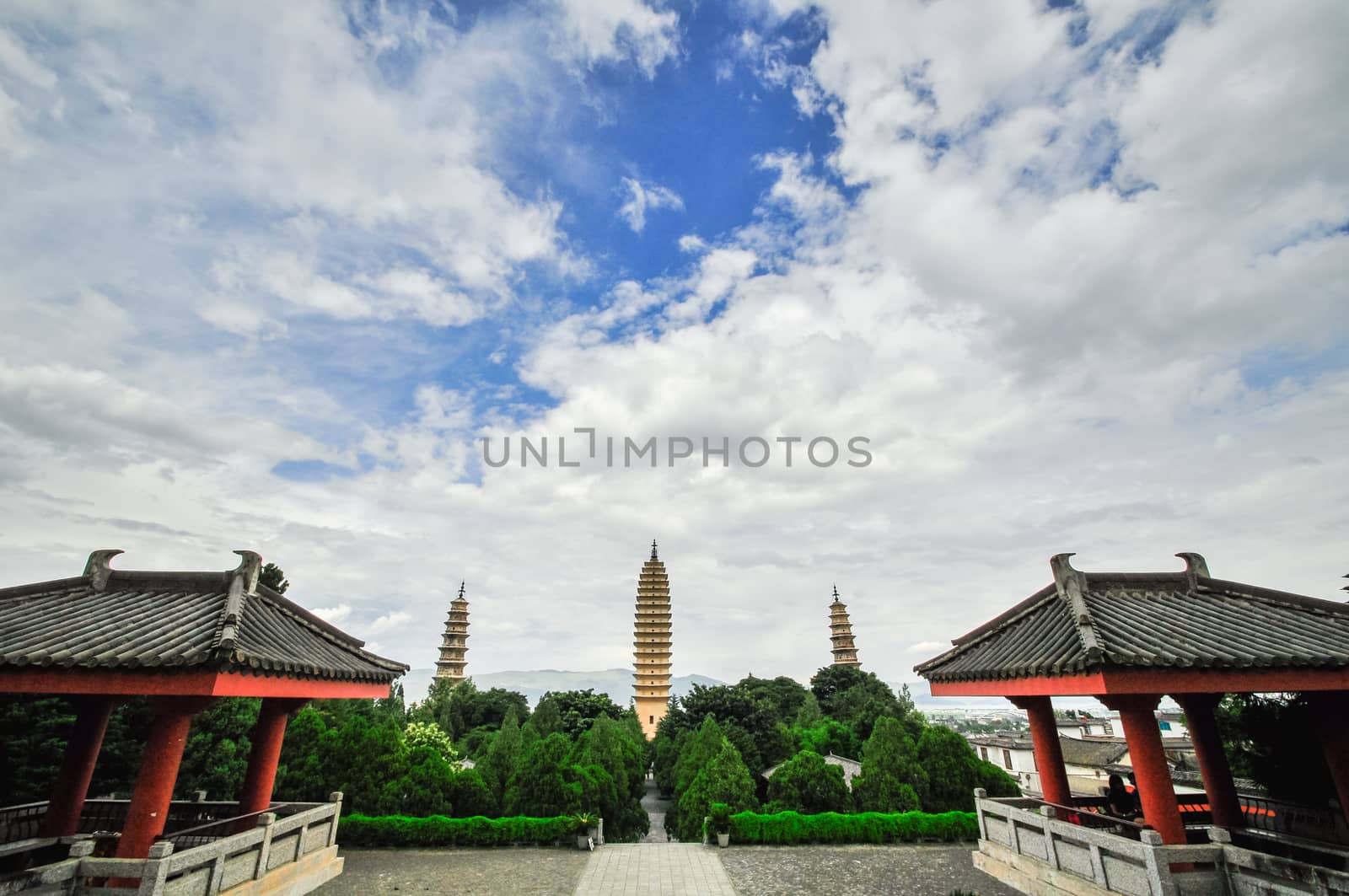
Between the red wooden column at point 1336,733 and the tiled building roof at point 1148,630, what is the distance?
0.81 m

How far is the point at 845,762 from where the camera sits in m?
35.0

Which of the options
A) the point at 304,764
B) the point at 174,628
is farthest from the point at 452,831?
the point at 174,628

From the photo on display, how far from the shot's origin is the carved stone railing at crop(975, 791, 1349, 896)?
273 inches

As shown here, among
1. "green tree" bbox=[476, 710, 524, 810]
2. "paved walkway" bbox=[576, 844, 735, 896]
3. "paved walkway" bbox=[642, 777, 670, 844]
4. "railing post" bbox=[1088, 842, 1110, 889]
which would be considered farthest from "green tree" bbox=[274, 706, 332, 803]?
"railing post" bbox=[1088, 842, 1110, 889]

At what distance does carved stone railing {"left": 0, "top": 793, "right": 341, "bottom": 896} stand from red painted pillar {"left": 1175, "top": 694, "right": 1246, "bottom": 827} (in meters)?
14.3

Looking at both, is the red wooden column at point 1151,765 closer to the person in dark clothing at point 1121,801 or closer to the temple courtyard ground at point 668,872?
the person in dark clothing at point 1121,801

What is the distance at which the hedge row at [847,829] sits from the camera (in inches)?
626

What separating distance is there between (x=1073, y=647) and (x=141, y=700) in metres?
22.5

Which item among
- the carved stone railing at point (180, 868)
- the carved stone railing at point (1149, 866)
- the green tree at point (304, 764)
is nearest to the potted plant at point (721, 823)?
the carved stone railing at point (1149, 866)

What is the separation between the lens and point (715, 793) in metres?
17.5

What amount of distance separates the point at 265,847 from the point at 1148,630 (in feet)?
43.8

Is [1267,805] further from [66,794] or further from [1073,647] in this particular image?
[66,794]

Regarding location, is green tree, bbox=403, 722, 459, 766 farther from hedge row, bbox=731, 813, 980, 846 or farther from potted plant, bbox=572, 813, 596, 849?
hedge row, bbox=731, 813, 980, 846

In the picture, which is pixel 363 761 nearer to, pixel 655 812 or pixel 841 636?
pixel 655 812
